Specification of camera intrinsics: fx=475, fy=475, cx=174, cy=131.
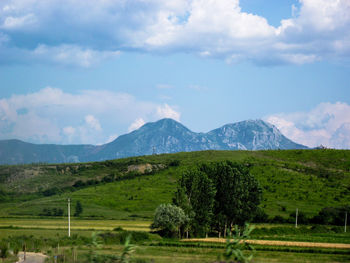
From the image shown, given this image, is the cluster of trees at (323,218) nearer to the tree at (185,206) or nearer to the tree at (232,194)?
the tree at (232,194)

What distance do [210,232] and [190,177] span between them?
42.0 ft

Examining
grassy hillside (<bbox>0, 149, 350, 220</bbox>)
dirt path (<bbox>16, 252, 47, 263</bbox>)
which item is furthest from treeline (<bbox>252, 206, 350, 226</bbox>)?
dirt path (<bbox>16, 252, 47, 263</bbox>)

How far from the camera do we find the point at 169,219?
8656cm

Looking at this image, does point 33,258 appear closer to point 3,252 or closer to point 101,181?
point 3,252

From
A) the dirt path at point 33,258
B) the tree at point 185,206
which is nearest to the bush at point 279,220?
the tree at point 185,206

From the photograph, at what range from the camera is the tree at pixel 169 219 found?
3403 inches

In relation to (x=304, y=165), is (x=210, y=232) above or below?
below

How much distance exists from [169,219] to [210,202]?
11.5 meters

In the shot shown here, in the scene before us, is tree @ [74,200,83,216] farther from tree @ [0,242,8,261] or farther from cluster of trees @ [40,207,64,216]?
tree @ [0,242,8,261]

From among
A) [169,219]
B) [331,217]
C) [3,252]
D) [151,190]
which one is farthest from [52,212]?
[3,252]

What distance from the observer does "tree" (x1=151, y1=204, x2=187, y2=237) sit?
284 feet

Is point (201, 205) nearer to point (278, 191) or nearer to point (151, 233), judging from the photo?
point (151, 233)

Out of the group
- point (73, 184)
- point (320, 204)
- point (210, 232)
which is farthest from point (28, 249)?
point (73, 184)

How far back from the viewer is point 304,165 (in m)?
198
